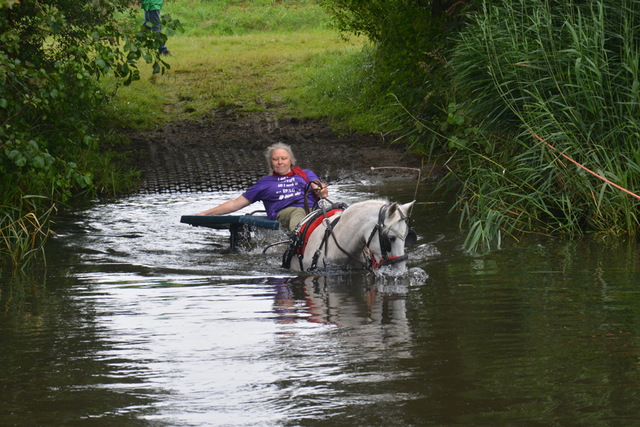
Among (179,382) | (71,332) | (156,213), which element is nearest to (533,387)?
(179,382)

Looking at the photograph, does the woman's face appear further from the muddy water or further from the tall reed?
the tall reed

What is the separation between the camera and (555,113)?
7.57m

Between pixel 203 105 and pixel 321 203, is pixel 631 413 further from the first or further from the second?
pixel 203 105

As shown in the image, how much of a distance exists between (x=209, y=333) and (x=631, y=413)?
2455 millimetres

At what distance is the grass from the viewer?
1720 centimetres

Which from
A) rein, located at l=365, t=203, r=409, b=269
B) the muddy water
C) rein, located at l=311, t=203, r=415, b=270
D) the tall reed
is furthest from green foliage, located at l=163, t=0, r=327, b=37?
rein, located at l=365, t=203, r=409, b=269

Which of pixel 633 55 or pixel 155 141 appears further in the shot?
pixel 155 141

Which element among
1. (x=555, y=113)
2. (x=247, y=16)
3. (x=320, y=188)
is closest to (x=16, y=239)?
(x=320, y=188)

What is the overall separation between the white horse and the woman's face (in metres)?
1.47

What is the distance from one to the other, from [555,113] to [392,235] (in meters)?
2.83

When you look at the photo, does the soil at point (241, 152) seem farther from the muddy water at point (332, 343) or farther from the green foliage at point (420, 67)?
the muddy water at point (332, 343)

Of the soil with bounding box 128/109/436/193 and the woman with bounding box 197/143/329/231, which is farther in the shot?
the soil with bounding box 128/109/436/193

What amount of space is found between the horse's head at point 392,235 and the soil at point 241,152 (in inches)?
274

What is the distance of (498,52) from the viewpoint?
26.6 feet
